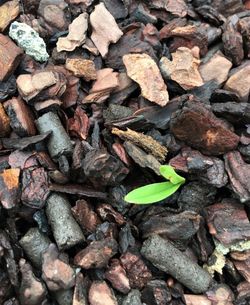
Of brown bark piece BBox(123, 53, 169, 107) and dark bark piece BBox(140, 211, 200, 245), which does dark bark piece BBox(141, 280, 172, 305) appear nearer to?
dark bark piece BBox(140, 211, 200, 245)

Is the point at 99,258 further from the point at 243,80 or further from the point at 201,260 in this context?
the point at 243,80

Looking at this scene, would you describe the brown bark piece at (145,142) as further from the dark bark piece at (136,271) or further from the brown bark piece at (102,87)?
the dark bark piece at (136,271)

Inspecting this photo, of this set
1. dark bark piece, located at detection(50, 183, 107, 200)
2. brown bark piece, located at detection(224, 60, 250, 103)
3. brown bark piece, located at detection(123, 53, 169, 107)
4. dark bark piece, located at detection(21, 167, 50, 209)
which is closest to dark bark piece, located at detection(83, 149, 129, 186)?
dark bark piece, located at detection(50, 183, 107, 200)

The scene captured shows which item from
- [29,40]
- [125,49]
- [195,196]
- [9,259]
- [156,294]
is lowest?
[156,294]

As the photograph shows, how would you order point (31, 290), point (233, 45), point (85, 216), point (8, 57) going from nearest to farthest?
point (31, 290) < point (85, 216) < point (8, 57) < point (233, 45)

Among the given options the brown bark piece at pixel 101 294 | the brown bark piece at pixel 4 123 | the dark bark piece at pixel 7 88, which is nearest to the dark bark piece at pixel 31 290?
the brown bark piece at pixel 101 294

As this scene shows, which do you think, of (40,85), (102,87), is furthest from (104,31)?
(40,85)

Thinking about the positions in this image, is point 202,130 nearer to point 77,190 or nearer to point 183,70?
point 183,70
